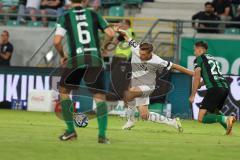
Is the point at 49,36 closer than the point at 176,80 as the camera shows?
No

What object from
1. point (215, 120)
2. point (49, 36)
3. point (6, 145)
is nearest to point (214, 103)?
point (215, 120)

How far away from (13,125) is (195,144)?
514cm

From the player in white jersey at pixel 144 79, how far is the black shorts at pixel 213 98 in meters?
0.67

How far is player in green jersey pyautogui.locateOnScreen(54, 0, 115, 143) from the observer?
45.8 ft

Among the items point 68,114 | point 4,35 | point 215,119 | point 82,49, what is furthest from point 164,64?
point 4,35

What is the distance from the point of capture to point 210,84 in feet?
59.6

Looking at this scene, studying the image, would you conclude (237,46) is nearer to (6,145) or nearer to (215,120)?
(215,120)

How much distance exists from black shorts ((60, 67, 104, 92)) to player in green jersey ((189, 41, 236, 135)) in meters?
3.87

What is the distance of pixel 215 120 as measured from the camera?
17.7m

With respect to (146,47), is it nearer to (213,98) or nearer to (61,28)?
(213,98)

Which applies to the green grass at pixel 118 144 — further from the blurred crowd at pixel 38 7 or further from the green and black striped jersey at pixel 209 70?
the blurred crowd at pixel 38 7

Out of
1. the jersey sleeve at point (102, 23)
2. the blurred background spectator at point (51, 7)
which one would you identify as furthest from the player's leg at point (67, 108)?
the blurred background spectator at point (51, 7)

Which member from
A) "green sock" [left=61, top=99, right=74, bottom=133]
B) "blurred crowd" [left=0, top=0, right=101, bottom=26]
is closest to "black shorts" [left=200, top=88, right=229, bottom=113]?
"green sock" [left=61, top=99, right=74, bottom=133]

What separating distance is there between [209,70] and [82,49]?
463cm
